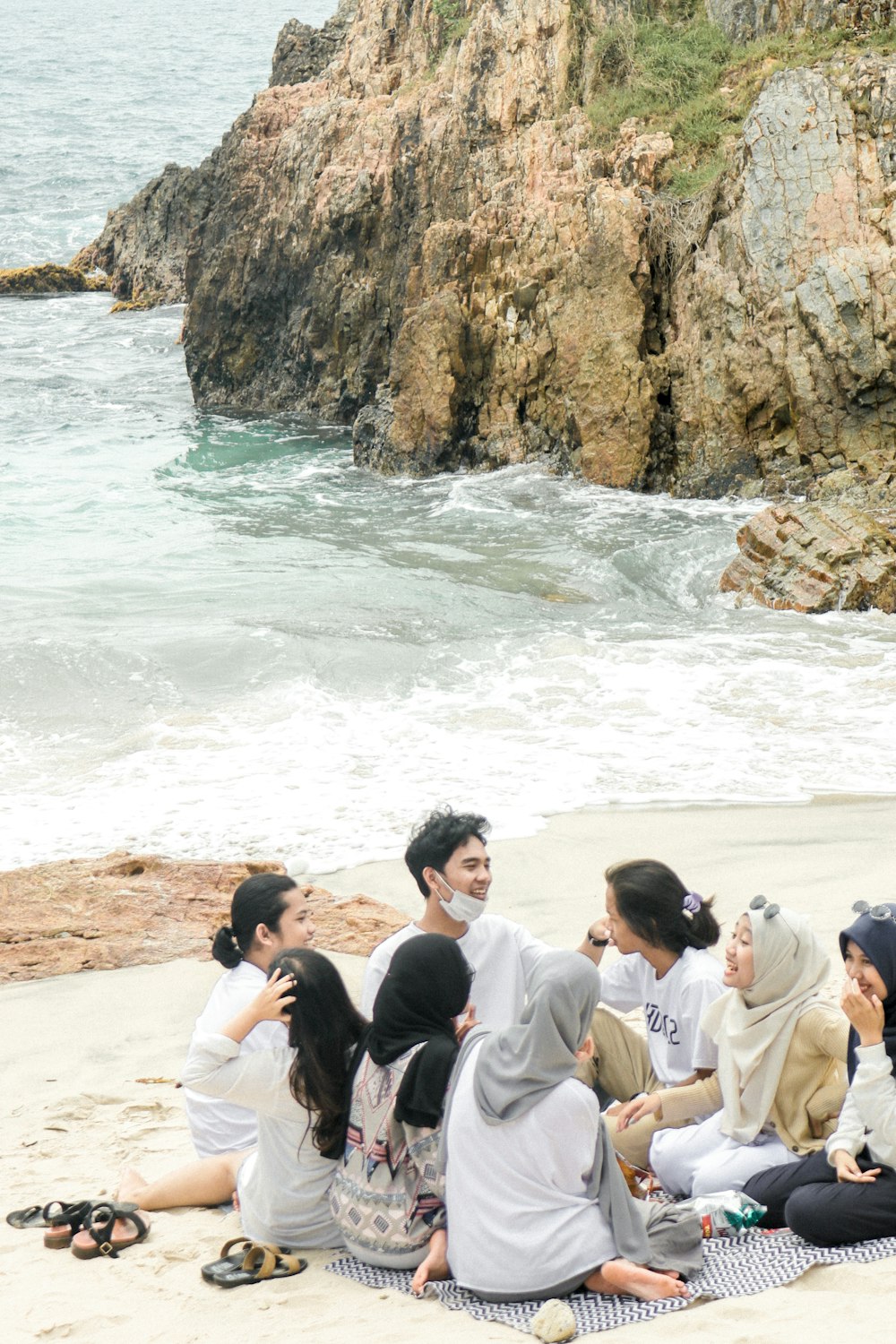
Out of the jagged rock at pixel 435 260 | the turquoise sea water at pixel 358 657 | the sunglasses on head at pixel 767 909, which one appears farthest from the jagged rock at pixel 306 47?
the sunglasses on head at pixel 767 909

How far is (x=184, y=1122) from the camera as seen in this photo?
15.8 ft

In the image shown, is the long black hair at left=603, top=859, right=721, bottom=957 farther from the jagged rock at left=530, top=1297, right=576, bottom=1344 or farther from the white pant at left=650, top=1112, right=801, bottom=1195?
the jagged rock at left=530, top=1297, right=576, bottom=1344

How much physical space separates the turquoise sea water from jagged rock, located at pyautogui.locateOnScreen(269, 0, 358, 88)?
9.27 metres

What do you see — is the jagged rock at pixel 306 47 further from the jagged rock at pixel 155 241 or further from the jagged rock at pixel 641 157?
the jagged rock at pixel 641 157

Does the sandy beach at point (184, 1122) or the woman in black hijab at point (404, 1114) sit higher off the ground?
the woman in black hijab at point (404, 1114)

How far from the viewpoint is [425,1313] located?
3291 millimetres

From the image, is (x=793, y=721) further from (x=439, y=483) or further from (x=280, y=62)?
(x=280, y=62)

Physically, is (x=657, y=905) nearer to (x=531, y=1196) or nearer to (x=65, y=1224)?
(x=531, y=1196)

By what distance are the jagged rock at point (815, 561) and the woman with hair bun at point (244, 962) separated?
8.13 metres

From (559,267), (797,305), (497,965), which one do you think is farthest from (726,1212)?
(559,267)

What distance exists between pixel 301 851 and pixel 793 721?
3.56 metres

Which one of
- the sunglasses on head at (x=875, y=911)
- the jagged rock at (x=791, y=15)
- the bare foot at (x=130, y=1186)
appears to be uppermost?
the jagged rock at (x=791, y=15)

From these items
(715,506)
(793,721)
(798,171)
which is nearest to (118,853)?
(793,721)

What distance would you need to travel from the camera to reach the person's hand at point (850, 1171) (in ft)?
11.3
